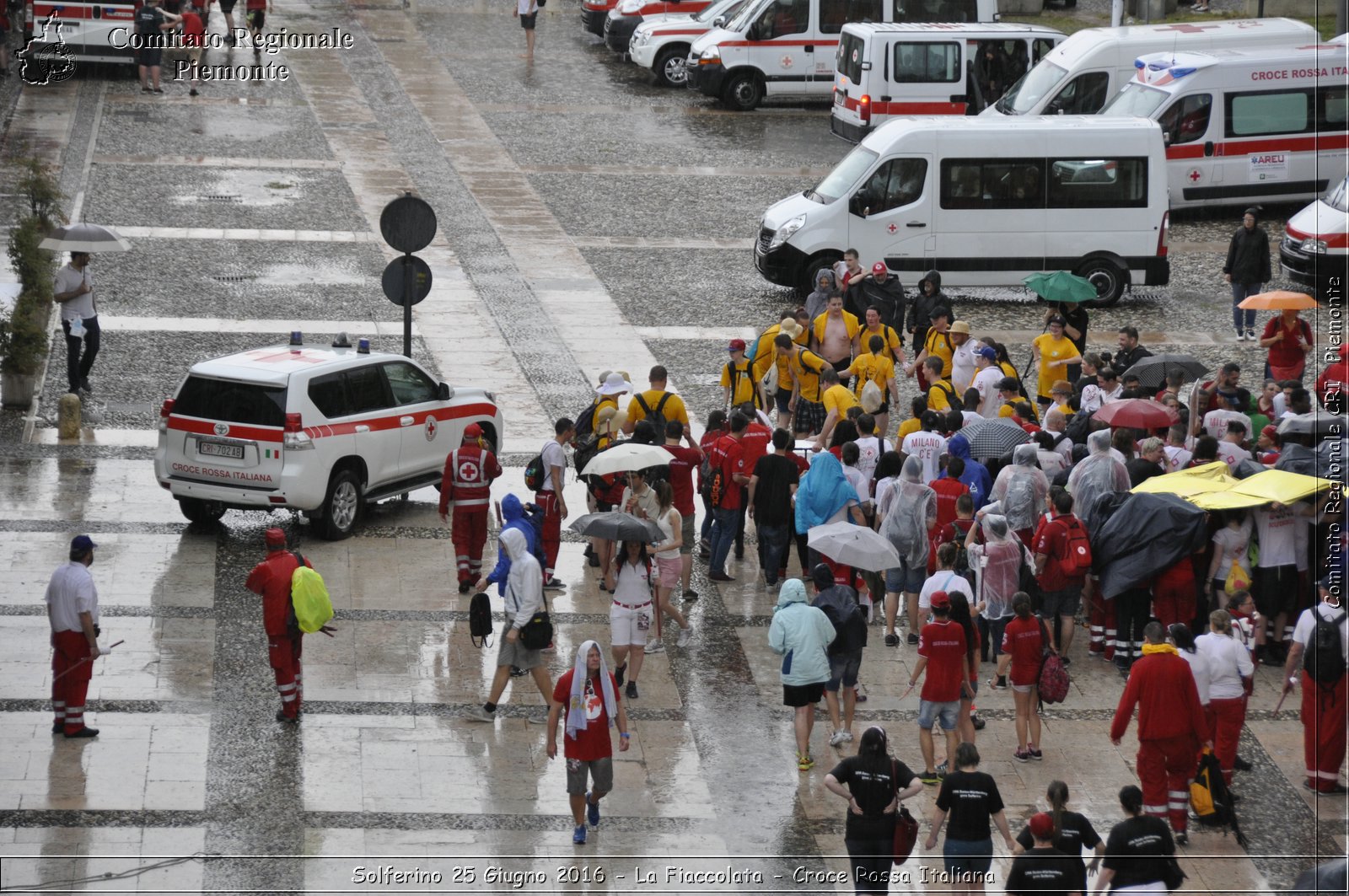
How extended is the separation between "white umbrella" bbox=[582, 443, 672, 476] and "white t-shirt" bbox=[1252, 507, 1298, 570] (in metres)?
4.49

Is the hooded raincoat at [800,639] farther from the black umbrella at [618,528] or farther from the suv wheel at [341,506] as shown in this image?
the suv wheel at [341,506]

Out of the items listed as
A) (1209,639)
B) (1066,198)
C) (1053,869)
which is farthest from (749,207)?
(1053,869)

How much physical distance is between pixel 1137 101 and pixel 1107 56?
1782 mm

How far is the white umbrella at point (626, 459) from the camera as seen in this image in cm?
1379

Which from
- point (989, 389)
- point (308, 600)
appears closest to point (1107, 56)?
point (989, 389)

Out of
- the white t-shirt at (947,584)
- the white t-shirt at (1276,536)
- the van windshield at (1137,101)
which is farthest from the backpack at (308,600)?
the van windshield at (1137,101)

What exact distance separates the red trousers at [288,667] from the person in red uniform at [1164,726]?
537 centimetres

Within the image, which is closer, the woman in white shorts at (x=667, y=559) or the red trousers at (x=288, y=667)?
the red trousers at (x=288, y=667)

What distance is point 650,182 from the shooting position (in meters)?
29.2

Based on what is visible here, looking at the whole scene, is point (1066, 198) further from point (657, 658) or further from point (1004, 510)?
point (657, 658)

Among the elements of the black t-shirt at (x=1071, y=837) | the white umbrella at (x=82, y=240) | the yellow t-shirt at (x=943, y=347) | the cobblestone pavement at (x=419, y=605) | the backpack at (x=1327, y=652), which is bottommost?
the cobblestone pavement at (x=419, y=605)

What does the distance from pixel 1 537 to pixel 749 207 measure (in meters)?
15.2

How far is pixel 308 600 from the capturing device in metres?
11.9

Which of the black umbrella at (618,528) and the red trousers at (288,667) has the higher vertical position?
the black umbrella at (618,528)
